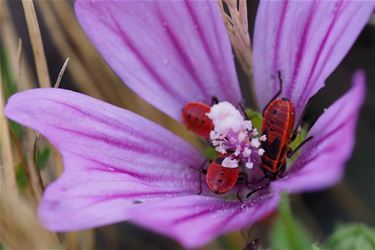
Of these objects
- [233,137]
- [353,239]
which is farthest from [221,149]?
[353,239]

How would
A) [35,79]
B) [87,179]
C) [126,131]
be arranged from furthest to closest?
[35,79]
[126,131]
[87,179]

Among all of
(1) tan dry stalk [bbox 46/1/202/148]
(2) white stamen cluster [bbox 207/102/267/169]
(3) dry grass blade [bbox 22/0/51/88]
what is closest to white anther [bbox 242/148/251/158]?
(2) white stamen cluster [bbox 207/102/267/169]

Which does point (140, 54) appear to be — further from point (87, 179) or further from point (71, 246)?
point (71, 246)

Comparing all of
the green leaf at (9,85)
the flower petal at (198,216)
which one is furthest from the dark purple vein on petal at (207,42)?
the green leaf at (9,85)

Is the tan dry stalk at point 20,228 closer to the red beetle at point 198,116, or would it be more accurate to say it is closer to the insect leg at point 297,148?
the red beetle at point 198,116

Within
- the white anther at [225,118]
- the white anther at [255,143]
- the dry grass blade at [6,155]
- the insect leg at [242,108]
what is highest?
the white anther at [225,118]

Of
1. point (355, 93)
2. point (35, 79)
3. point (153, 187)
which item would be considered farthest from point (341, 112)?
point (35, 79)

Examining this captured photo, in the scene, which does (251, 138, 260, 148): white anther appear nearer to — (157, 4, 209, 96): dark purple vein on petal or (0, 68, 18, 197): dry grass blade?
(157, 4, 209, 96): dark purple vein on petal
